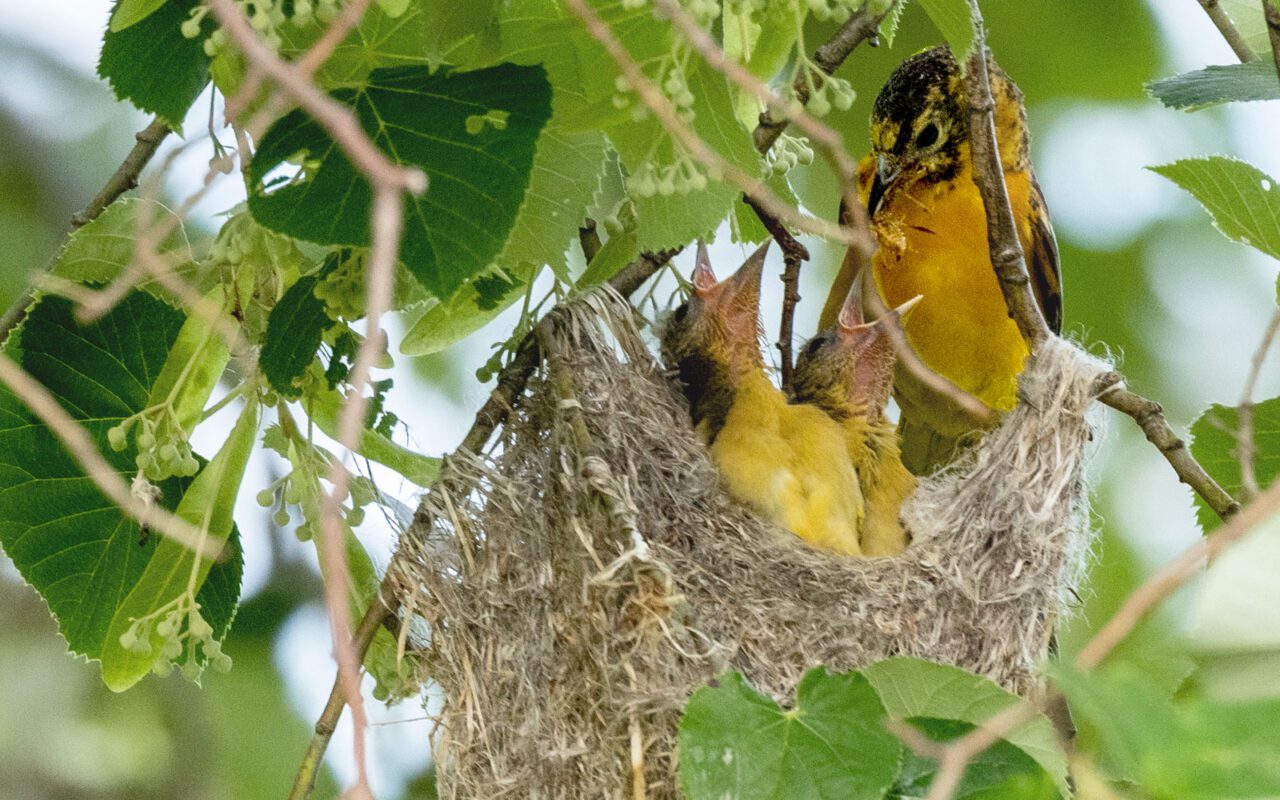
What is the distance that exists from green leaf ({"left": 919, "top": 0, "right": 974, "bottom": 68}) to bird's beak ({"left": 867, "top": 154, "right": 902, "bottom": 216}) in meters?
1.34

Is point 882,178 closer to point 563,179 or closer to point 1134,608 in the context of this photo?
point 563,179

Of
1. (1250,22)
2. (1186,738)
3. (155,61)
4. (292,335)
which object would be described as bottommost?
(1186,738)

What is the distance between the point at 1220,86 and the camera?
5.44 feet

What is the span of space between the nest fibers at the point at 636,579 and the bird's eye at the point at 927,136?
1.02 meters

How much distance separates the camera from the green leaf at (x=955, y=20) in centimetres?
143

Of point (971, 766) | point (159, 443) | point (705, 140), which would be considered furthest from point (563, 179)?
point (971, 766)

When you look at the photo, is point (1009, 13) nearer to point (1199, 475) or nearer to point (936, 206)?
point (936, 206)

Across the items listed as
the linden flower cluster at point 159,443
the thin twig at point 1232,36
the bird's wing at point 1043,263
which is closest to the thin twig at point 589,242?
the linden flower cluster at point 159,443

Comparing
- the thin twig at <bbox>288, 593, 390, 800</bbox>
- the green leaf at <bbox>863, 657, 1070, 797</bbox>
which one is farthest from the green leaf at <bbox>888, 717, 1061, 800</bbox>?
the thin twig at <bbox>288, 593, 390, 800</bbox>

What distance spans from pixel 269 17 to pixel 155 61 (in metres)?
0.26

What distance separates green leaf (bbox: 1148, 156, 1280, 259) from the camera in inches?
63.8

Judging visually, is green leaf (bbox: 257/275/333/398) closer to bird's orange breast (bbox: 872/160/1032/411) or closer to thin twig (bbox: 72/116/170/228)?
thin twig (bbox: 72/116/170/228)

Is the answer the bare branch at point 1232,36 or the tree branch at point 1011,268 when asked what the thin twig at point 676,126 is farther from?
the bare branch at point 1232,36

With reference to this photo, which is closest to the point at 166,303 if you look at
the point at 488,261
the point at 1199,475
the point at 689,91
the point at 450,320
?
the point at 450,320
